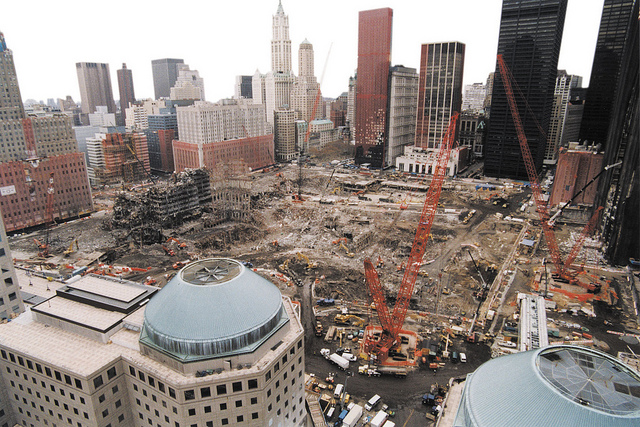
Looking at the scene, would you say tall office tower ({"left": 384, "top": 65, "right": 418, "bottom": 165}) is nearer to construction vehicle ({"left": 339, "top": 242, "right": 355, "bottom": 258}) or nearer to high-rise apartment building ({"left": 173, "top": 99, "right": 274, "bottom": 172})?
high-rise apartment building ({"left": 173, "top": 99, "right": 274, "bottom": 172})

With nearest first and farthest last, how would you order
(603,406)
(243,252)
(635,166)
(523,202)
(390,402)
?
1. (603,406)
2. (390,402)
3. (635,166)
4. (243,252)
5. (523,202)

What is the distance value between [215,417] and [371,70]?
17733 centimetres

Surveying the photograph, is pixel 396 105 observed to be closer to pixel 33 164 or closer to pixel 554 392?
pixel 33 164

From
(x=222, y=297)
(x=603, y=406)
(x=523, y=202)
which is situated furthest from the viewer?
(x=523, y=202)

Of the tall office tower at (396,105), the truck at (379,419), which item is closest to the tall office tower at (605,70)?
the tall office tower at (396,105)

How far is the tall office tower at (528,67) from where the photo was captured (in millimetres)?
148250

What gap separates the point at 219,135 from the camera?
578 ft

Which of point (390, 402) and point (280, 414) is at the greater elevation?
point (280, 414)

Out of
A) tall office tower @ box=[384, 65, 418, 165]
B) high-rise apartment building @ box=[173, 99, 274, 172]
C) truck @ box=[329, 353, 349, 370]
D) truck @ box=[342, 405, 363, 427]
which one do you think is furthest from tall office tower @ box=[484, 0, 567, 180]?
truck @ box=[342, 405, 363, 427]

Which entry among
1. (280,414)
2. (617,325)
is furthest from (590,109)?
(280,414)

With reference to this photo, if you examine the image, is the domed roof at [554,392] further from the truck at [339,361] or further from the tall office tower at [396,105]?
the tall office tower at [396,105]

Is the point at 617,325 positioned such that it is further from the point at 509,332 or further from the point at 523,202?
the point at 523,202

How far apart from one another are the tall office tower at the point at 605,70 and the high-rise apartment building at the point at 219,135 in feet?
524

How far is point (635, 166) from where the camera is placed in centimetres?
8138
